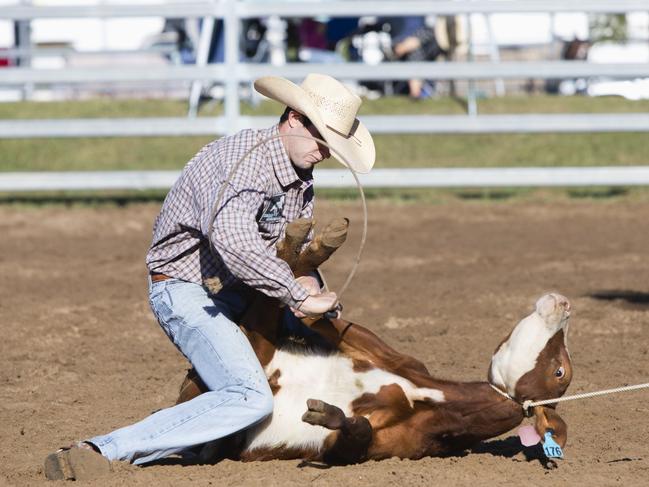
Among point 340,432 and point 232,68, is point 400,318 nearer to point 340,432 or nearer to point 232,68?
point 340,432

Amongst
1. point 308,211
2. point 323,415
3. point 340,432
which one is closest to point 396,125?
point 308,211

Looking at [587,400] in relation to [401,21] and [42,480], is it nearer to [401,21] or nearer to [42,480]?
[42,480]

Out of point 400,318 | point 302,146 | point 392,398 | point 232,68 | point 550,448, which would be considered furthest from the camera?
point 232,68

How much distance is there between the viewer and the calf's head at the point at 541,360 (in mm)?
4270

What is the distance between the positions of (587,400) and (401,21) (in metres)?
11.3

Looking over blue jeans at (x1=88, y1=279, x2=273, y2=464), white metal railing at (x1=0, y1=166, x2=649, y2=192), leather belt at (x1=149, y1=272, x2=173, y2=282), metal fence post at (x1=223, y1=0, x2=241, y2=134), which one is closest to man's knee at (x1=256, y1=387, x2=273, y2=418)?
blue jeans at (x1=88, y1=279, x2=273, y2=464)

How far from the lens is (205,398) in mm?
4281

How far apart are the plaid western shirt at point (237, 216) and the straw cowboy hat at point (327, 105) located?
0.55ft

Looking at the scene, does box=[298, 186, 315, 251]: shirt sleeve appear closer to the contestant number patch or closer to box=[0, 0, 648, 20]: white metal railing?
the contestant number patch

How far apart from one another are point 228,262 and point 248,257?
0.26ft

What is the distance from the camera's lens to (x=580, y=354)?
627 cm

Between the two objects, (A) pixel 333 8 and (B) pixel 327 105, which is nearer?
(B) pixel 327 105

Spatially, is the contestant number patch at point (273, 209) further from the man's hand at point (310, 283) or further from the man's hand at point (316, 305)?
the man's hand at point (316, 305)

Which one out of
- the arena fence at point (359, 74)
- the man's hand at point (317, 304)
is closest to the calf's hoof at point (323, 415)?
the man's hand at point (317, 304)
